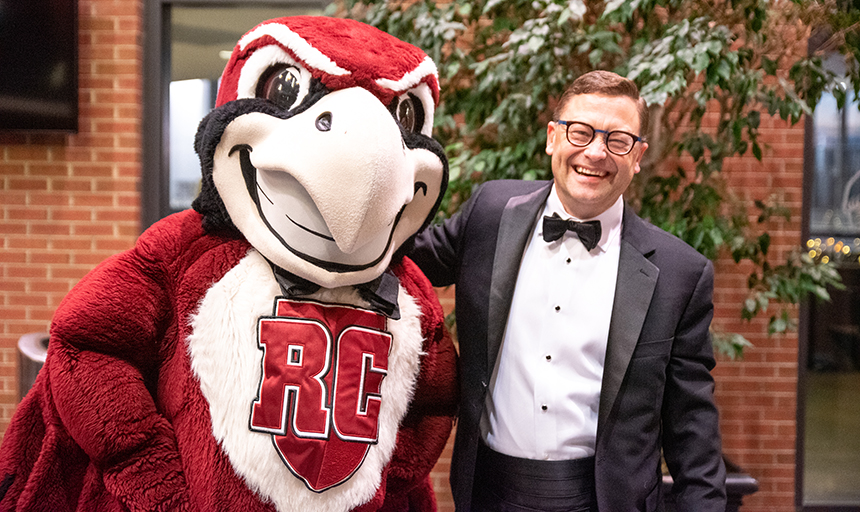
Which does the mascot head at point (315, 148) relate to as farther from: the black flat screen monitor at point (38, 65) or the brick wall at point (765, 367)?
the brick wall at point (765, 367)

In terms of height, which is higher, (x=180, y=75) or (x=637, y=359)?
(x=180, y=75)

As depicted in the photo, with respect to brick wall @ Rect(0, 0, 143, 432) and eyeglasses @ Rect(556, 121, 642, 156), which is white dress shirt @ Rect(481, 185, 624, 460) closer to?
eyeglasses @ Rect(556, 121, 642, 156)

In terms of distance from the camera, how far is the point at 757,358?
10.5 ft

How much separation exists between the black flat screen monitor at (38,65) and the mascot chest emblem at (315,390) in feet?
7.90

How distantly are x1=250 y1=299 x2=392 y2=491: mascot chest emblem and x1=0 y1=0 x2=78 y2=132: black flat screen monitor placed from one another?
241 cm

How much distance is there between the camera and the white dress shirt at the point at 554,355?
5.18 feet

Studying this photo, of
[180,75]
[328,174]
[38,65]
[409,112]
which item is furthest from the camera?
[180,75]

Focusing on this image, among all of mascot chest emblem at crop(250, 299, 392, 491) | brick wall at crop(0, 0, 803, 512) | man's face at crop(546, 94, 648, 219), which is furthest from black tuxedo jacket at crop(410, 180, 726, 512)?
brick wall at crop(0, 0, 803, 512)

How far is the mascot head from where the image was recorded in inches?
44.1

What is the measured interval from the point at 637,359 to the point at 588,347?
119mm

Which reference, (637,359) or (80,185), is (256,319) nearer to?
(637,359)

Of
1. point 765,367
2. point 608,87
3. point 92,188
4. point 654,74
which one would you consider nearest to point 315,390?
point 608,87

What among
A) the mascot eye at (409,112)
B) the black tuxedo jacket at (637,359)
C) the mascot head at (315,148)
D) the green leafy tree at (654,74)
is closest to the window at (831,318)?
the green leafy tree at (654,74)

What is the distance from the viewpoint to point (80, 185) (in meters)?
3.09
